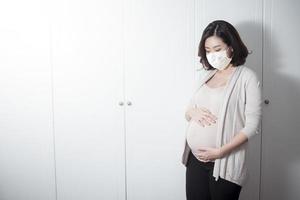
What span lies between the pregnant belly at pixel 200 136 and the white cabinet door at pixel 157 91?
0.43 m

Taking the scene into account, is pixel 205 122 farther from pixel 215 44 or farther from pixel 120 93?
pixel 120 93

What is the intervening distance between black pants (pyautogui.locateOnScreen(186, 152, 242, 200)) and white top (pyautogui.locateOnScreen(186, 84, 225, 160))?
0.28ft

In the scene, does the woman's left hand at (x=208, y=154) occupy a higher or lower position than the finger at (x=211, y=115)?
lower

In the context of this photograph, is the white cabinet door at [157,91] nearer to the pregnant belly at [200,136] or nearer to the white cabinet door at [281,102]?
the pregnant belly at [200,136]

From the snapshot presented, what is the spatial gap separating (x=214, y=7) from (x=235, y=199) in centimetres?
119

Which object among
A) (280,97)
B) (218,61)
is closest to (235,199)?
(218,61)

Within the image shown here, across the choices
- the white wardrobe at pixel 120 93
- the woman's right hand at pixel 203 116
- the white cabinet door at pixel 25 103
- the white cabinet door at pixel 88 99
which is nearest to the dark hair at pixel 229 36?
the woman's right hand at pixel 203 116

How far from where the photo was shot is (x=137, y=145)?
180 cm

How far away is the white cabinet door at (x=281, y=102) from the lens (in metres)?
1.72

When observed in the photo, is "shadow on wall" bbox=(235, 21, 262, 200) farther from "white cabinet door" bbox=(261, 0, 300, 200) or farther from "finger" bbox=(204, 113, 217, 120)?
"finger" bbox=(204, 113, 217, 120)

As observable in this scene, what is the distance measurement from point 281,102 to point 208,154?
2.68 feet

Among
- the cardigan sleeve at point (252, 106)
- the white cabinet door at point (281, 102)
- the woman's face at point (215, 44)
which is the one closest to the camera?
the cardigan sleeve at point (252, 106)

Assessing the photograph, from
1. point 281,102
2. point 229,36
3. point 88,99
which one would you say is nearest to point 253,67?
point 281,102

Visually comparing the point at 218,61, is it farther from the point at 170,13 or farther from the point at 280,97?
the point at 280,97
